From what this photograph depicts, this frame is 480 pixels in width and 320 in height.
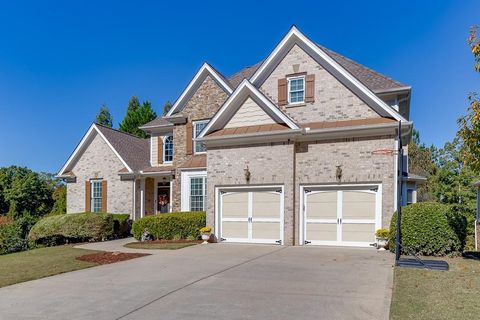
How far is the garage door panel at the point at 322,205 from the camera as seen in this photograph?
47.8 feet

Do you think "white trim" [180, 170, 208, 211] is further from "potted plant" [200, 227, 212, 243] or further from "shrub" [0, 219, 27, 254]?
"shrub" [0, 219, 27, 254]

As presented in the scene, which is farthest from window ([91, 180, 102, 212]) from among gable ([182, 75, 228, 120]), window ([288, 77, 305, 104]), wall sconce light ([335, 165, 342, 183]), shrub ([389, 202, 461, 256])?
shrub ([389, 202, 461, 256])

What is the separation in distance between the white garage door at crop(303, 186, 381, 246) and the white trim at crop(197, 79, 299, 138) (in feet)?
9.97

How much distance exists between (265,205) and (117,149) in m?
12.2

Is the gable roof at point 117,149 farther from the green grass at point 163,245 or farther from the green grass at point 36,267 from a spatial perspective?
the green grass at point 36,267

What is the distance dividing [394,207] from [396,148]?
7.16ft

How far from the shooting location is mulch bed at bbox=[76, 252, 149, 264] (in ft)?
39.4

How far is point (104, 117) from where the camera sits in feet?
176

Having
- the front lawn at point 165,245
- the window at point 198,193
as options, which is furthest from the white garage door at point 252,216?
the window at point 198,193

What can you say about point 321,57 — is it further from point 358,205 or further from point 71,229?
point 71,229

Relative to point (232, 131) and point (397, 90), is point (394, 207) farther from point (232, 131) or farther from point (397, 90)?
point (232, 131)

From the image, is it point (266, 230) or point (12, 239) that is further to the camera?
point (12, 239)

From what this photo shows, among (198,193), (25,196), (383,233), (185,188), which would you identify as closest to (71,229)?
(185,188)

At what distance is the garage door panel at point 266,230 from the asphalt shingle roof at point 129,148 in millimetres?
10320
